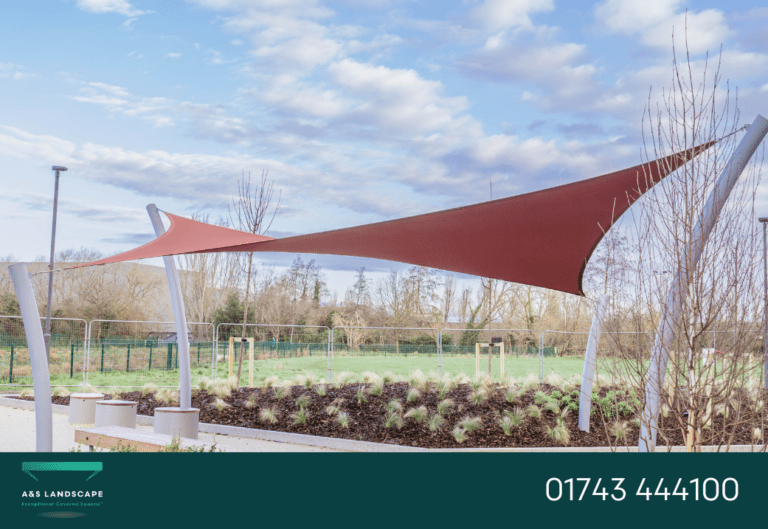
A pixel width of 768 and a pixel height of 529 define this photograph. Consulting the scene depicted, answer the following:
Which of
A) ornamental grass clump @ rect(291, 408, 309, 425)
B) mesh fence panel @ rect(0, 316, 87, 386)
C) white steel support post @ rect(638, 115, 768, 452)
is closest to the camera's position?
white steel support post @ rect(638, 115, 768, 452)

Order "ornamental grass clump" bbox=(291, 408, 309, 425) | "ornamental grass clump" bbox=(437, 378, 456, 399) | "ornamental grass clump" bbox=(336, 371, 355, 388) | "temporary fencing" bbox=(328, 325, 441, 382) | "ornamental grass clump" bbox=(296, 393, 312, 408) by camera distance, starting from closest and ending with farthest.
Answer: "ornamental grass clump" bbox=(291, 408, 309, 425)
"ornamental grass clump" bbox=(296, 393, 312, 408)
"ornamental grass clump" bbox=(437, 378, 456, 399)
"ornamental grass clump" bbox=(336, 371, 355, 388)
"temporary fencing" bbox=(328, 325, 441, 382)

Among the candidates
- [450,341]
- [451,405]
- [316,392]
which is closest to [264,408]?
[316,392]

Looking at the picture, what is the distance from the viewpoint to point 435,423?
830cm

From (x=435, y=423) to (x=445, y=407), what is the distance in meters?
0.85

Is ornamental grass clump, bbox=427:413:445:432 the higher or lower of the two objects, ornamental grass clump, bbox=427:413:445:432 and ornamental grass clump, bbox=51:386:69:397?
the higher

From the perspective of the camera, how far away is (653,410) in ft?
16.0

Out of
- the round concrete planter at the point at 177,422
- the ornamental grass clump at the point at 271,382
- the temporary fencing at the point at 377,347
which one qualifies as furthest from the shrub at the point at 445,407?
the temporary fencing at the point at 377,347

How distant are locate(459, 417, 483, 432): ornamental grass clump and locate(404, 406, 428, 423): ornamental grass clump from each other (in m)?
0.53

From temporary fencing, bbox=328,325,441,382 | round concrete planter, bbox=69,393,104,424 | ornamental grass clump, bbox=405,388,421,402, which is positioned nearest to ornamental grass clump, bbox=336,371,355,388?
ornamental grass clump, bbox=405,388,421,402

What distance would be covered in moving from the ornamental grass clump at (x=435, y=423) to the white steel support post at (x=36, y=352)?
4565 mm

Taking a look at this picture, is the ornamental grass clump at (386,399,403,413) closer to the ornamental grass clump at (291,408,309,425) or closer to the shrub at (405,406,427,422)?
the shrub at (405,406,427,422)

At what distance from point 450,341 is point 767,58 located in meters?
25.2

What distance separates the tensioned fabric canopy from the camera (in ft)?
17.0

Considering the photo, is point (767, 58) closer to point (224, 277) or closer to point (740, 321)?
point (740, 321)
